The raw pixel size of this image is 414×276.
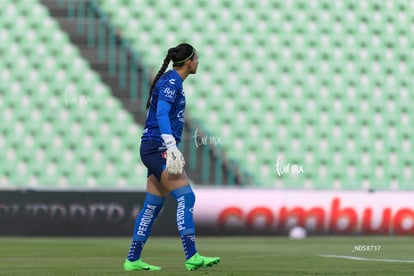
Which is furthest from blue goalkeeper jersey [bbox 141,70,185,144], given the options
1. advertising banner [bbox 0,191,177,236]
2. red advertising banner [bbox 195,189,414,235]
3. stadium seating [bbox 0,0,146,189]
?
stadium seating [bbox 0,0,146,189]

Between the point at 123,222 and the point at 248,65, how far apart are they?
155 inches

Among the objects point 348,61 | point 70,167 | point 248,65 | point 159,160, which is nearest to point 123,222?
point 70,167

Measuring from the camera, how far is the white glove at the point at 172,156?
5.45 meters

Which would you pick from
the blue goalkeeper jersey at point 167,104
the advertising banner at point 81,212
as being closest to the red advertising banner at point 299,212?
the advertising banner at point 81,212

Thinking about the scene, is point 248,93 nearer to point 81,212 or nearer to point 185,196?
point 81,212

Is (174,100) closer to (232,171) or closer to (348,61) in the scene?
(232,171)

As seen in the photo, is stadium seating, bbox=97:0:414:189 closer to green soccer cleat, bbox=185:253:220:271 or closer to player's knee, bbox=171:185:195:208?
player's knee, bbox=171:185:195:208

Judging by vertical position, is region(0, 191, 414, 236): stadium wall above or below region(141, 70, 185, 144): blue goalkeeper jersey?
below

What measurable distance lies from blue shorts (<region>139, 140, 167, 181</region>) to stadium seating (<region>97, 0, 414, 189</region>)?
9.05 meters

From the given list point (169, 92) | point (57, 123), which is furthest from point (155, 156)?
point (57, 123)

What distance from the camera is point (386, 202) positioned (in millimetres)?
Result: 13742

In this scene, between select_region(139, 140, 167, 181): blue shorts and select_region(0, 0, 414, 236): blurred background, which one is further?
select_region(0, 0, 414, 236): blurred background

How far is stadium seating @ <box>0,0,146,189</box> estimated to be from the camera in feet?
46.5

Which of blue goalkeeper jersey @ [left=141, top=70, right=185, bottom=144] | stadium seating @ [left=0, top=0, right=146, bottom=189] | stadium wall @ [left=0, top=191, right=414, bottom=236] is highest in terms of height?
blue goalkeeper jersey @ [left=141, top=70, right=185, bottom=144]
